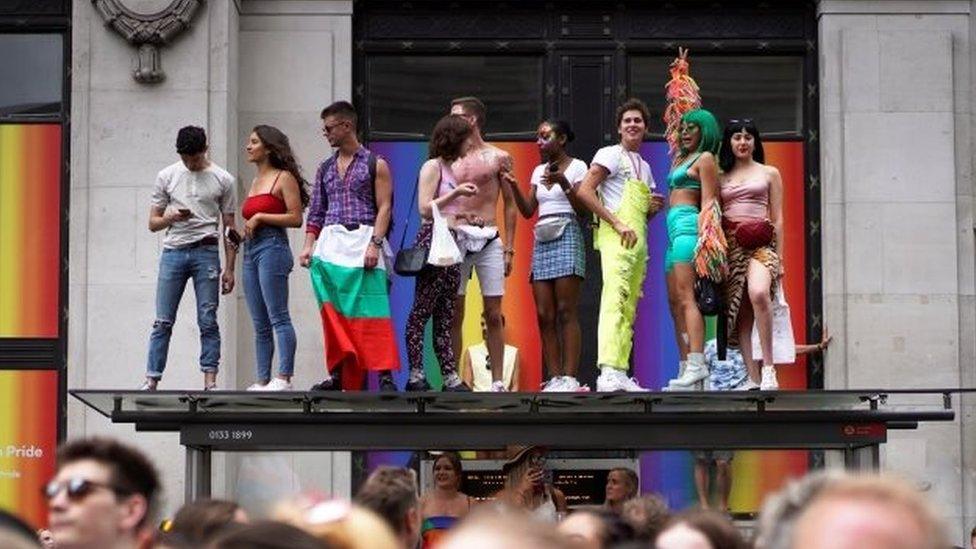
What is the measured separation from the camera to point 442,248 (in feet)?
49.1

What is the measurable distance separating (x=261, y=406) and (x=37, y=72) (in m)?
7.32

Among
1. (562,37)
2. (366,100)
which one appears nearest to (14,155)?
(366,100)

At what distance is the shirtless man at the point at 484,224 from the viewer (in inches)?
602

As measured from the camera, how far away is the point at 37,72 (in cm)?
2138

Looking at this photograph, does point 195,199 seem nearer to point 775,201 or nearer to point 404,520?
point 775,201

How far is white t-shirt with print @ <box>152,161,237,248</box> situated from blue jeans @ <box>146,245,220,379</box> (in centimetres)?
12

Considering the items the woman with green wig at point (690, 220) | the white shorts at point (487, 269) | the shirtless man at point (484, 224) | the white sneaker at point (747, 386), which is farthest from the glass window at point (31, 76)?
the white sneaker at point (747, 386)

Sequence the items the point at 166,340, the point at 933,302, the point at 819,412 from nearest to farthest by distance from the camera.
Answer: the point at 819,412 → the point at 166,340 → the point at 933,302

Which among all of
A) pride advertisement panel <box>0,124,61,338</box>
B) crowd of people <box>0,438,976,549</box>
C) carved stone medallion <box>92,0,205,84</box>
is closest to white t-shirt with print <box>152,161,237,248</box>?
carved stone medallion <box>92,0,205,84</box>

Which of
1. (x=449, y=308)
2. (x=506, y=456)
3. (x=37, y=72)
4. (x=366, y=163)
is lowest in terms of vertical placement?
(x=506, y=456)

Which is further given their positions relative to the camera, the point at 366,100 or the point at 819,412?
the point at 366,100

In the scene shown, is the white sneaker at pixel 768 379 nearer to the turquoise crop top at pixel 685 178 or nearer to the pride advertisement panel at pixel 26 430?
the turquoise crop top at pixel 685 178

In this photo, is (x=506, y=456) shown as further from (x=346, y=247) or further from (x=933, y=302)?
(x=933, y=302)

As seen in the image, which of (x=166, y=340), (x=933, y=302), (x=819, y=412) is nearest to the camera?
(x=819, y=412)
